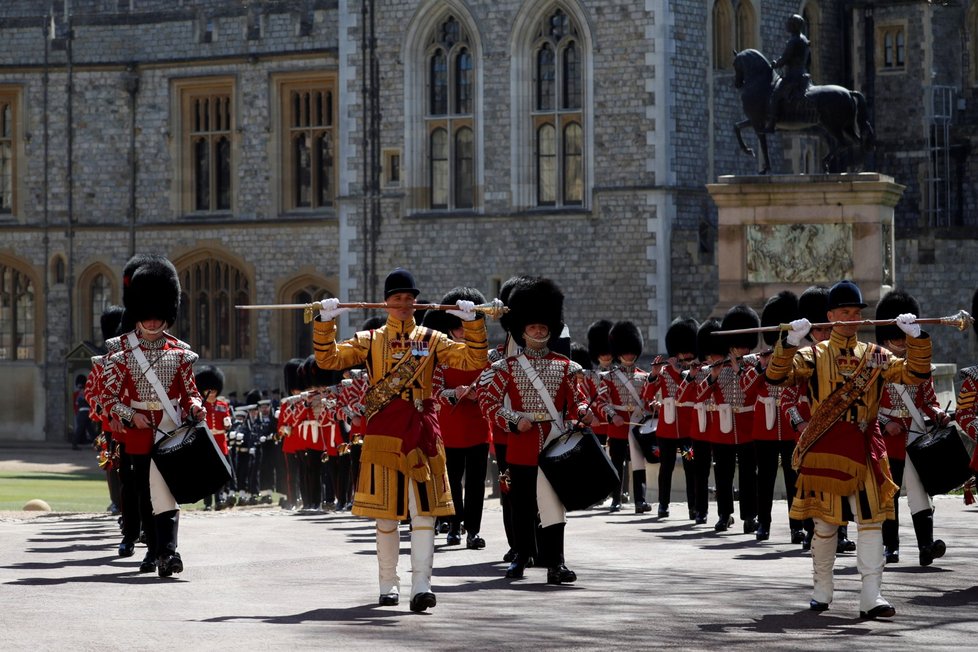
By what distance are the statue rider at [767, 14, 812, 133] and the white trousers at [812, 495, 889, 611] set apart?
36.1 ft

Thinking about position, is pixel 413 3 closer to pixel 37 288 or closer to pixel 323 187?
pixel 323 187

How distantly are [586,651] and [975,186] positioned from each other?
2438 cm

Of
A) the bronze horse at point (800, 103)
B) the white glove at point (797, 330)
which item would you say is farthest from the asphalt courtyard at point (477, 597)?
the bronze horse at point (800, 103)

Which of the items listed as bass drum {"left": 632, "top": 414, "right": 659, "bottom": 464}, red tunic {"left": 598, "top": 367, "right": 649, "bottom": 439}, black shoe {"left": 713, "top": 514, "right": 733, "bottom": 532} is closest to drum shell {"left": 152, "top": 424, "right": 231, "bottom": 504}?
black shoe {"left": 713, "top": 514, "right": 733, "bottom": 532}

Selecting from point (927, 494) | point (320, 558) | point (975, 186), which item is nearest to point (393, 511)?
point (320, 558)

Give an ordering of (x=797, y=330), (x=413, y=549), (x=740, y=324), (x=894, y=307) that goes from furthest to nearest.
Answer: (x=740, y=324)
(x=894, y=307)
(x=413, y=549)
(x=797, y=330)

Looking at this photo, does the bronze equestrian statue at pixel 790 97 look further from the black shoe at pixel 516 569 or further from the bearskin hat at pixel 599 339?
the black shoe at pixel 516 569

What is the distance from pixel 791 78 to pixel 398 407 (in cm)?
1104

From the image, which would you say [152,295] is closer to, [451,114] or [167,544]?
[167,544]

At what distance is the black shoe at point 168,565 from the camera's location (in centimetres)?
1148

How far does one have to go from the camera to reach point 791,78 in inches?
811

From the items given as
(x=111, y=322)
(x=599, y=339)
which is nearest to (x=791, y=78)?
(x=599, y=339)

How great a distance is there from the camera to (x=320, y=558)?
12.9 m

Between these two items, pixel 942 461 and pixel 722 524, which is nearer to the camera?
pixel 942 461
